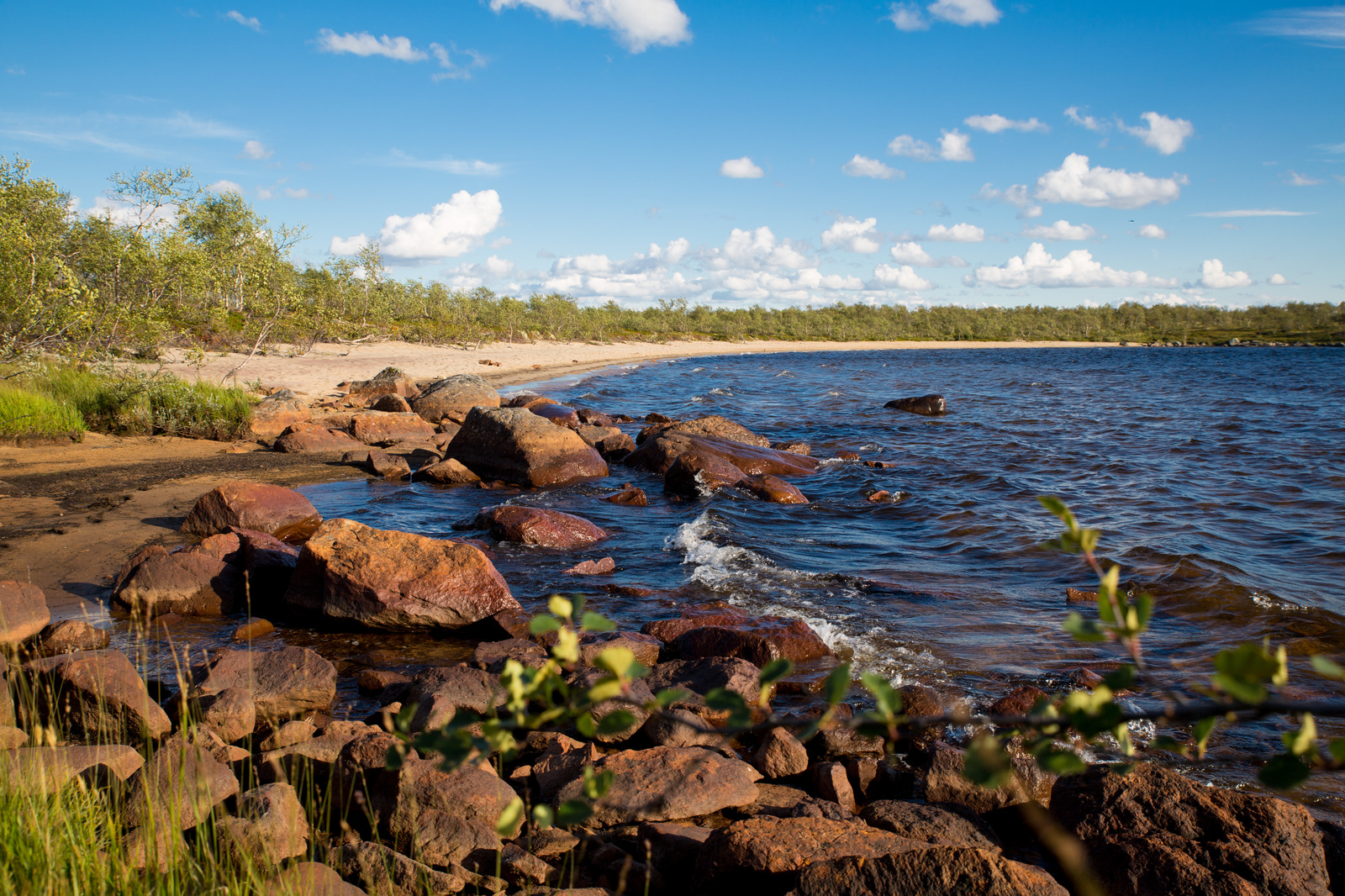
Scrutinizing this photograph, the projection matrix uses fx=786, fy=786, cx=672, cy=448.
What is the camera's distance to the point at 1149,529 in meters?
10.5

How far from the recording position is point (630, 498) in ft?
39.3

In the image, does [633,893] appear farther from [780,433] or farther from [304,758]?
[780,433]

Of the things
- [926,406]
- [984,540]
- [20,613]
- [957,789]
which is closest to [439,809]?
[957,789]

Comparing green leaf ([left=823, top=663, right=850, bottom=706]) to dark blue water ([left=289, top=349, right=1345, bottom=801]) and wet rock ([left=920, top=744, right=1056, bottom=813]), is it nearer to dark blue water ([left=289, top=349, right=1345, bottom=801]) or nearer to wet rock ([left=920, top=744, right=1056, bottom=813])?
wet rock ([left=920, top=744, right=1056, bottom=813])

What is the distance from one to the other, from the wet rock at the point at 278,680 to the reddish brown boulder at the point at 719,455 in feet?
28.3

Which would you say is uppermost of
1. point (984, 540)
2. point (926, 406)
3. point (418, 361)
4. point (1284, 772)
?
point (418, 361)

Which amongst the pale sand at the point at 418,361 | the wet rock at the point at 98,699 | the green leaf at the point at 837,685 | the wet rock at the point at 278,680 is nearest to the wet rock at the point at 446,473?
the pale sand at the point at 418,361

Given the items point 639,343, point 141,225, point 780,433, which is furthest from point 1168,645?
point 639,343

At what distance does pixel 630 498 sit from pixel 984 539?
5.03 m

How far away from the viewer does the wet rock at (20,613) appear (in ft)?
Answer: 18.5

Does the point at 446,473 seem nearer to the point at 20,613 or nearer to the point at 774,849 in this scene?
the point at 20,613

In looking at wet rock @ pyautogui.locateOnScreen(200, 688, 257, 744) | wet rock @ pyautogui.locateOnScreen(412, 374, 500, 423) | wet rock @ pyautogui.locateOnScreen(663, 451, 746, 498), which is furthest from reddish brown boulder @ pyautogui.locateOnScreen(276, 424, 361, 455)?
wet rock @ pyautogui.locateOnScreen(200, 688, 257, 744)

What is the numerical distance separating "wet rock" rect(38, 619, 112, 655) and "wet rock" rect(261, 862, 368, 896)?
3840 millimetres

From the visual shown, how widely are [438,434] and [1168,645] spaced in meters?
14.1
